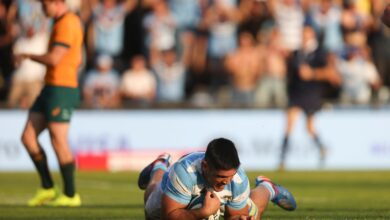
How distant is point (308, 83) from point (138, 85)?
3884mm

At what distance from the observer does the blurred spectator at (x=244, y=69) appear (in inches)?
1035

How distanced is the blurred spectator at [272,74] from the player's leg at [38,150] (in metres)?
12.3

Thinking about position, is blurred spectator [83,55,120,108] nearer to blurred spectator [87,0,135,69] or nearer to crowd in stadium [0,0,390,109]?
crowd in stadium [0,0,390,109]

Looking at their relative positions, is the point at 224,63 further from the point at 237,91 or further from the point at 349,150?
the point at 349,150

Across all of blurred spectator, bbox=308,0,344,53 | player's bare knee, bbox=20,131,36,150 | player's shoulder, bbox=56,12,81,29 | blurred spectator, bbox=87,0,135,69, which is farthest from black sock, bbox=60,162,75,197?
blurred spectator, bbox=308,0,344,53

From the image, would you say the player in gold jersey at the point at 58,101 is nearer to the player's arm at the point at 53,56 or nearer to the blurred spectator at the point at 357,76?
the player's arm at the point at 53,56

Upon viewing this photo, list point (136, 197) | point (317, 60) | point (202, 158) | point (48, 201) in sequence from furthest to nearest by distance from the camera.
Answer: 1. point (317, 60)
2. point (136, 197)
3. point (48, 201)
4. point (202, 158)

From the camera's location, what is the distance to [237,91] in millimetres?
26672

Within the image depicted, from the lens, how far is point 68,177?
14594 mm

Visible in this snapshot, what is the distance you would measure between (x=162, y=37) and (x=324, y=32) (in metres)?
3.78

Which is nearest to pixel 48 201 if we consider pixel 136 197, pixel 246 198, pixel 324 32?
pixel 136 197

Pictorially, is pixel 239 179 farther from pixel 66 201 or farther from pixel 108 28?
pixel 108 28

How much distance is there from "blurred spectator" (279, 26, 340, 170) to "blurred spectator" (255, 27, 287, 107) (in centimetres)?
53

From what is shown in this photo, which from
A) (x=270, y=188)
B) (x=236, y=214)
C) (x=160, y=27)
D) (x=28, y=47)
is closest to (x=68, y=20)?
(x=270, y=188)
